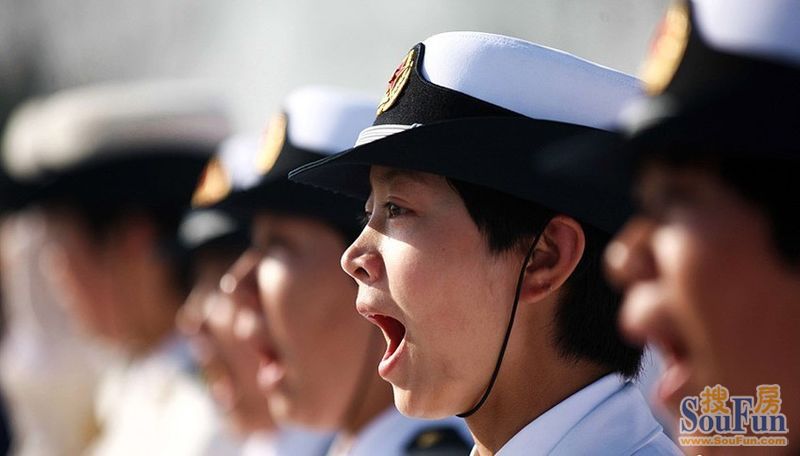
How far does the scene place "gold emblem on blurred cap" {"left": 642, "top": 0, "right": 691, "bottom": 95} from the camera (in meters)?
1.89

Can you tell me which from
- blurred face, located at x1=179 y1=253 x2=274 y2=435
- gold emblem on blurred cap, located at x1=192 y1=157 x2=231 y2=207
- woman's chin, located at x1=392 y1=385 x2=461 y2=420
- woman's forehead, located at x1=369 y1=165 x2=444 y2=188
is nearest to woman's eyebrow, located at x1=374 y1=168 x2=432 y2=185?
woman's forehead, located at x1=369 y1=165 x2=444 y2=188

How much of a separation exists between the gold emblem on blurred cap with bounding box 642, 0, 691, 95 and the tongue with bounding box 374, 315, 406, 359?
892 mm

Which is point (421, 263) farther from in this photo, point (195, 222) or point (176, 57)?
point (176, 57)

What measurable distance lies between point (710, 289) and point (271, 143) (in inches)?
97.3

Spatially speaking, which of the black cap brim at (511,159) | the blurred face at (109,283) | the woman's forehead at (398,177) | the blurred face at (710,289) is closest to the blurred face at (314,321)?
the woman's forehead at (398,177)

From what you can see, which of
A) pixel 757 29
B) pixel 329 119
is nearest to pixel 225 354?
pixel 329 119

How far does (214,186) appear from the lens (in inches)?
178

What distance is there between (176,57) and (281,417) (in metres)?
6.88

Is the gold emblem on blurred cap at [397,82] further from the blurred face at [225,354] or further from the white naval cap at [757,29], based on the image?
the blurred face at [225,354]

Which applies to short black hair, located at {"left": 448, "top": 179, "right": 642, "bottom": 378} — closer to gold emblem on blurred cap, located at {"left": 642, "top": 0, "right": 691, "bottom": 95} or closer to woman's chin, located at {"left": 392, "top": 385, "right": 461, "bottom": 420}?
woman's chin, located at {"left": 392, "top": 385, "right": 461, "bottom": 420}

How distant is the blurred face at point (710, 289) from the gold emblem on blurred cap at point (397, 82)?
1.01 metres

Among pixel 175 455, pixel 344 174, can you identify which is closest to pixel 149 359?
pixel 175 455

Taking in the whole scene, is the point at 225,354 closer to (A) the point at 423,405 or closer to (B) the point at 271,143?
(B) the point at 271,143

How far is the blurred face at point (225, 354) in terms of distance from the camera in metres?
4.73
